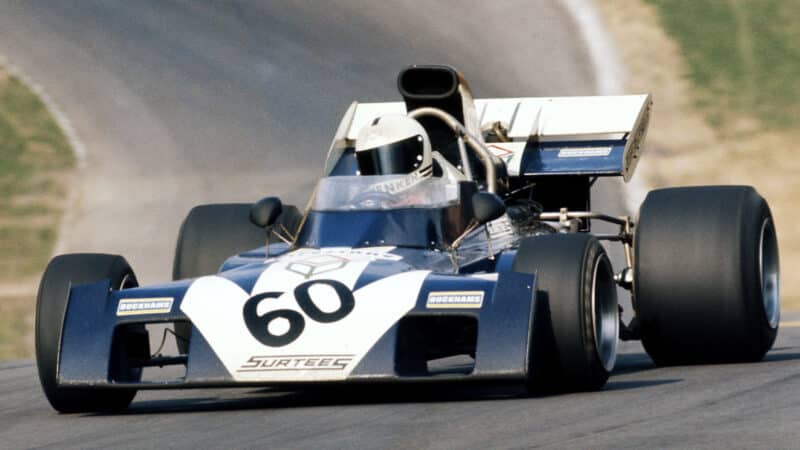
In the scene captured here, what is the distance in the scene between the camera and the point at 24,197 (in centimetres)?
2272

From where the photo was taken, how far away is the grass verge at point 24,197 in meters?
18.3

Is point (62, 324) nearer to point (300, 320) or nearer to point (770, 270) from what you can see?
point (300, 320)

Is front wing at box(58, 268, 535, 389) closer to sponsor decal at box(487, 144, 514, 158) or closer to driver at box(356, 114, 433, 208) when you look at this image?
driver at box(356, 114, 433, 208)

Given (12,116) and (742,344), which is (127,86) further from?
(742,344)

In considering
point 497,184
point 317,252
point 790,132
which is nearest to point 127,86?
point 790,132

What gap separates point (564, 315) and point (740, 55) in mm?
20940

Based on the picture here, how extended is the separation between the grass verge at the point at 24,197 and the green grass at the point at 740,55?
394 inches

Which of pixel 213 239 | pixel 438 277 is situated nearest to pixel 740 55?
pixel 213 239

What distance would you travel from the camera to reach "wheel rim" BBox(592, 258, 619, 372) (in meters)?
10.2

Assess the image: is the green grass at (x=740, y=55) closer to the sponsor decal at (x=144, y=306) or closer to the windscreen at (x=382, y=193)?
the windscreen at (x=382, y=193)

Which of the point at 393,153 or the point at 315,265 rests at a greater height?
the point at 393,153

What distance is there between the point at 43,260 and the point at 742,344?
35.3 ft

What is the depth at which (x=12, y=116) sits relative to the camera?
26.0 meters

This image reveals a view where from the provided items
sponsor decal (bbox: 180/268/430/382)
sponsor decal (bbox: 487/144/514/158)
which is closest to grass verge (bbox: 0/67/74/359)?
sponsor decal (bbox: 487/144/514/158)
